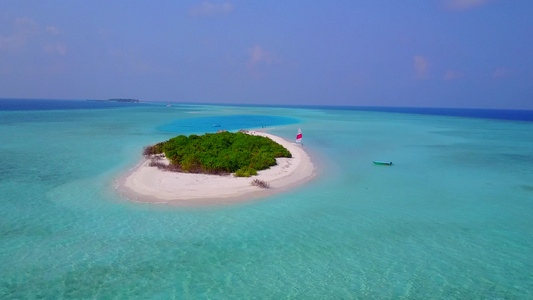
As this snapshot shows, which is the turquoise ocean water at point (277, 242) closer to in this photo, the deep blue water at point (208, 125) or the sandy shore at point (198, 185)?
the sandy shore at point (198, 185)

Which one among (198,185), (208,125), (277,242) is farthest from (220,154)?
(208,125)

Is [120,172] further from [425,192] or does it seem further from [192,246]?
[425,192]

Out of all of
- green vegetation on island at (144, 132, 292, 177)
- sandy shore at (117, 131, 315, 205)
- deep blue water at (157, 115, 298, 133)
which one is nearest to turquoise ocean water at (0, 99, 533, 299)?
sandy shore at (117, 131, 315, 205)

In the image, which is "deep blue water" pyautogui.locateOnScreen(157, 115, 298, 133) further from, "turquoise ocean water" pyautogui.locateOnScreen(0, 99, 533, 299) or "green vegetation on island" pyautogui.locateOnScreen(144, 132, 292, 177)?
"turquoise ocean water" pyautogui.locateOnScreen(0, 99, 533, 299)

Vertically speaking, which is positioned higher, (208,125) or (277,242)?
(208,125)

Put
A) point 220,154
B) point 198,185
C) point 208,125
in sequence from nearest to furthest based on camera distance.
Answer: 1. point 198,185
2. point 220,154
3. point 208,125

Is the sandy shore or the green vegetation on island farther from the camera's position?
the green vegetation on island

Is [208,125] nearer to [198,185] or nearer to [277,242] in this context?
[198,185]
